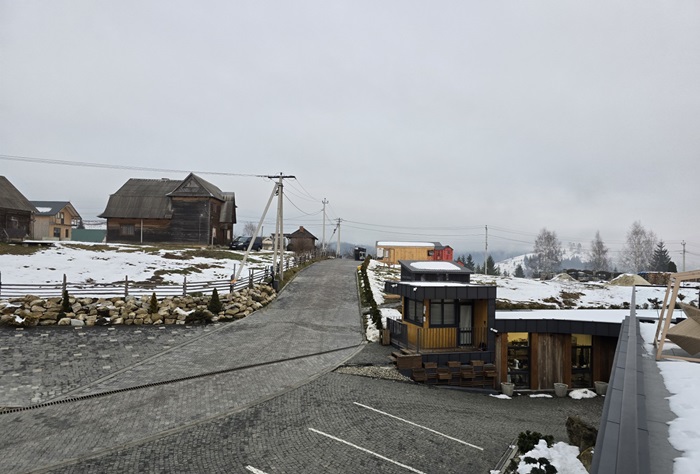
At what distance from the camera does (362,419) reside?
12.7 meters

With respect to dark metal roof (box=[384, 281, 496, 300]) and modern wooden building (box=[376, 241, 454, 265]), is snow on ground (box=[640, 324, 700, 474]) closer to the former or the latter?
dark metal roof (box=[384, 281, 496, 300])

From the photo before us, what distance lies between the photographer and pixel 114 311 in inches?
918

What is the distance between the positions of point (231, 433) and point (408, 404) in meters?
6.41

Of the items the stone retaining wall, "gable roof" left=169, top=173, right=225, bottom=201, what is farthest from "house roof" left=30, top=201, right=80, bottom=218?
the stone retaining wall

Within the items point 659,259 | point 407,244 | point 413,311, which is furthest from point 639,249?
point 413,311

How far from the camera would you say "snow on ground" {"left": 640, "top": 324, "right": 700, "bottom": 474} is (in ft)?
13.4

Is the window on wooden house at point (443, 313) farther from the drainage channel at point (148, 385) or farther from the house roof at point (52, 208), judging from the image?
the house roof at point (52, 208)

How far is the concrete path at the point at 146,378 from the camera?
10584 millimetres

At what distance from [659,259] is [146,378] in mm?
107137

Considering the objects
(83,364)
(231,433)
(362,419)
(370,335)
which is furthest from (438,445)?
(83,364)

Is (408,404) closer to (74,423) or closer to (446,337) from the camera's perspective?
(446,337)

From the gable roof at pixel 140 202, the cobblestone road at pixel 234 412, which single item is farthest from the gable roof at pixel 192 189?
the cobblestone road at pixel 234 412

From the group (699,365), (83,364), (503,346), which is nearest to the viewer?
(699,365)

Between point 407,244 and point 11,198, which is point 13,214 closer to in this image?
point 11,198
